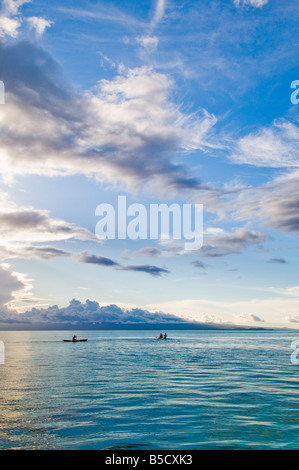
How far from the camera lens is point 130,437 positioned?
73.8 feet

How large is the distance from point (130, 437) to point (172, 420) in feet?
16.6

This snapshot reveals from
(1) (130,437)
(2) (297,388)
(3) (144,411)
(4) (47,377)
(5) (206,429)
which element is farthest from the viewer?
(4) (47,377)

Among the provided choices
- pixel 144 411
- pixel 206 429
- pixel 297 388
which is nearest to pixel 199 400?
pixel 144 411

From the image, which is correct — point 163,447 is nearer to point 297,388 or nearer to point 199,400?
point 199,400

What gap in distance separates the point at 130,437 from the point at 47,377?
1251 inches

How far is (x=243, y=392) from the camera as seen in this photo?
3788 centimetres
